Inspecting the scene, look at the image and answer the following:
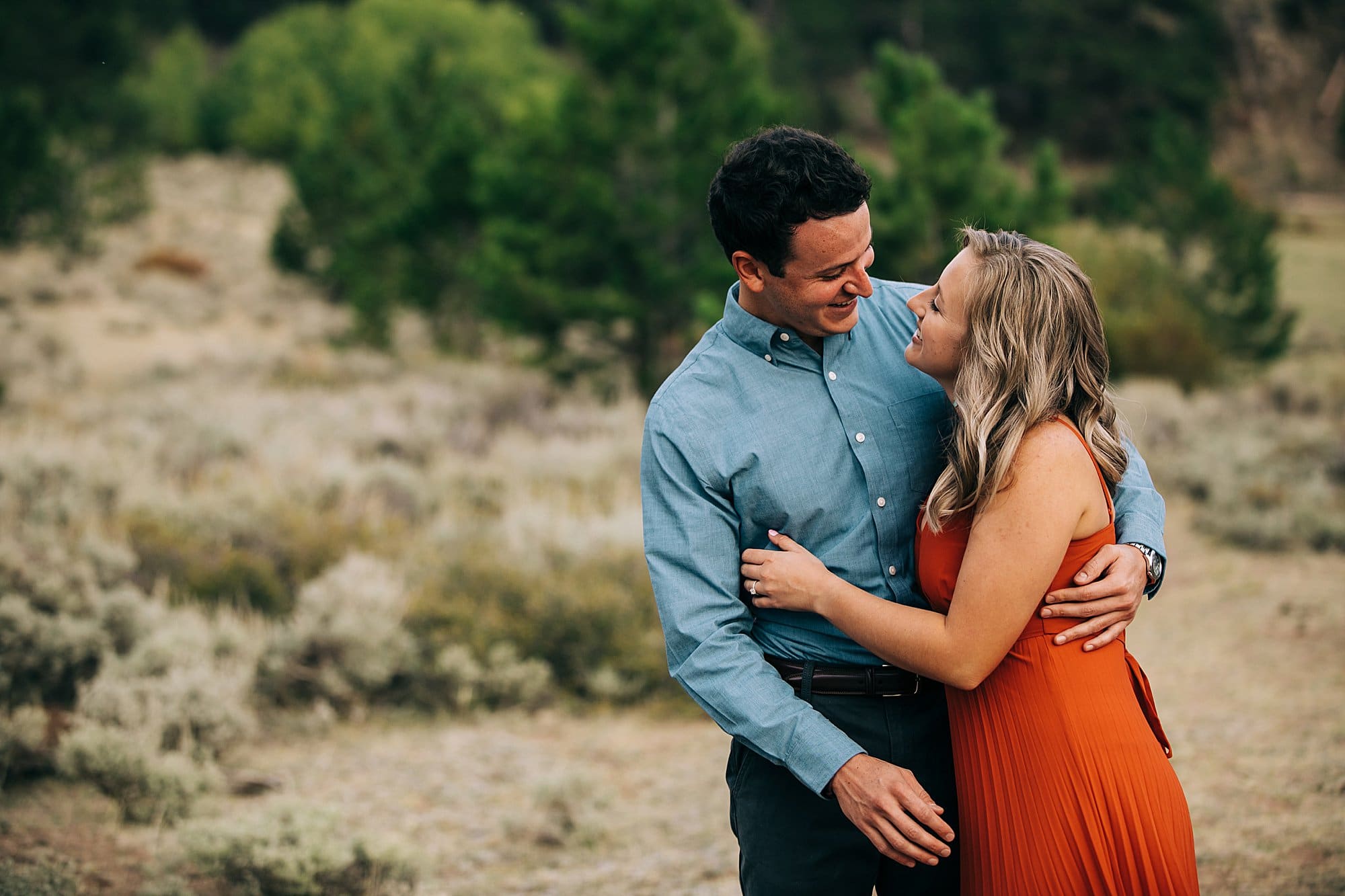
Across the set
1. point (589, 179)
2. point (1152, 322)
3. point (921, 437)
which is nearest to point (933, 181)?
point (589, 179)

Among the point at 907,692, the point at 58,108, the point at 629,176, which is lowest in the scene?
the point at 907,692

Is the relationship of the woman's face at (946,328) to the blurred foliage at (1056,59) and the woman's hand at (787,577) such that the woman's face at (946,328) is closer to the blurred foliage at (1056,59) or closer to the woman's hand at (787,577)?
the woman's hand at (787,577)

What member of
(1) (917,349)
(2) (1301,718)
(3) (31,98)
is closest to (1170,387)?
(2) (1301,718)

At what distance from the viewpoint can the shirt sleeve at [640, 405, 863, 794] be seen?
202 cm

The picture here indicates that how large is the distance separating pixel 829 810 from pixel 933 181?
1018 cm

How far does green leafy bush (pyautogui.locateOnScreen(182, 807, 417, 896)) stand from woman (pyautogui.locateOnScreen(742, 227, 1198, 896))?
95.0 inches

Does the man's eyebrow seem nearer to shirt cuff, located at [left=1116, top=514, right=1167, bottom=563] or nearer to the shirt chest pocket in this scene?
the shirt chest pocket

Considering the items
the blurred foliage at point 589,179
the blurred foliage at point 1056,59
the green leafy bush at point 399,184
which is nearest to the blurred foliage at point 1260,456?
the blurred foliage at point 589,179

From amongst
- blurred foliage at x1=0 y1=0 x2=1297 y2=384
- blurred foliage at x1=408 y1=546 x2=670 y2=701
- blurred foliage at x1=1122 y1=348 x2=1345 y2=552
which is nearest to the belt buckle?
blurred foliage at x1=0 y1=0 x2=1297 y2=384

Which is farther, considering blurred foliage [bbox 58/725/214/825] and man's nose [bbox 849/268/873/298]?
blurred foliage [bbox 58/725/214/825]

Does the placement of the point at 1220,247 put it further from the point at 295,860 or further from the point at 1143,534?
the point at 295,860

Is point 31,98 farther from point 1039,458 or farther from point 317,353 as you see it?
point 1039,458

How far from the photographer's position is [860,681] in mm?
2219

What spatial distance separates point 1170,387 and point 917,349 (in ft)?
42.0
